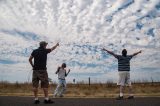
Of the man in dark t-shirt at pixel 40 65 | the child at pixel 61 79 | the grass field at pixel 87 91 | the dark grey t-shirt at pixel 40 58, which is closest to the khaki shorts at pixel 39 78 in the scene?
the man in dark t-shirt at pixel 40 65

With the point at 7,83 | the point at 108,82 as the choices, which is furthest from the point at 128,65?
the point at 7,83

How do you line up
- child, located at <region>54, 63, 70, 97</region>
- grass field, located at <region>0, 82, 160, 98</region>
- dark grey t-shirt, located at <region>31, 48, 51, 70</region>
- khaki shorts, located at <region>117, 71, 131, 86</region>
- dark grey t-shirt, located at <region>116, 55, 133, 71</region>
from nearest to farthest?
1. dark grey t-shirt, located at <region>31, 48, 51, 70</region>
2. khaki shorts, located at <region>117, 71, 131, 86</region>
3. dark grey t-shirt, located at <region>116, 55, 133, 71</region>
4. child, located at <region>54, 63, 70, 97</region>
5. grass field, located at <region>0, 82, 160, 98</region>

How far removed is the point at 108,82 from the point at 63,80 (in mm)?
17344

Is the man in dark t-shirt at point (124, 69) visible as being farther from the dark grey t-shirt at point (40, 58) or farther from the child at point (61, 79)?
the child at point (61, 79)

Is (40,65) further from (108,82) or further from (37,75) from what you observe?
(108,82)

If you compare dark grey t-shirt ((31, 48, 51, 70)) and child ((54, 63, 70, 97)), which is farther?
child ((54, 63, 70, 97))

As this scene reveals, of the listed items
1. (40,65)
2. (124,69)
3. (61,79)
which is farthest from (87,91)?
(40,65)

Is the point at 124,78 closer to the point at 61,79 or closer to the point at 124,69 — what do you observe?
the point at 124,69

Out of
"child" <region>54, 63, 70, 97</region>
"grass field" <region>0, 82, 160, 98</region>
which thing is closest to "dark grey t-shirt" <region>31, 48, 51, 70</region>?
"grass field" <region>0, 82, 160, 98</region>

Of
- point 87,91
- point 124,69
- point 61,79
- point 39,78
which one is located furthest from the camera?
point 87,91

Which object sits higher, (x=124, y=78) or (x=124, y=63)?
(x=124, y=63)

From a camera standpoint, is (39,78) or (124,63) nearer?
(39,78)

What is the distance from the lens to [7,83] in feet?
126

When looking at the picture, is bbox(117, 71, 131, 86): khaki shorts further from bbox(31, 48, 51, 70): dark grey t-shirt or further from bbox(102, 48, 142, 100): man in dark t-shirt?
bbox(31, 48, 51, 70): dark grey t-shirt
